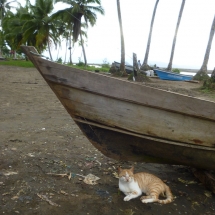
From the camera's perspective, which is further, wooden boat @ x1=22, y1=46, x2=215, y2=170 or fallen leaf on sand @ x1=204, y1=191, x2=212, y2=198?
fallen leaf on sand @ x1=204, y1=191, x2=212, y2=198

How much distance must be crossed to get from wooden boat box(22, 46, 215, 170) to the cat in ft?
1.08

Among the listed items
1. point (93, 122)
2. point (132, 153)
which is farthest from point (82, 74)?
point (132, 153)

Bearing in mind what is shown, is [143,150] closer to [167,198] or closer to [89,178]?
[167,198]

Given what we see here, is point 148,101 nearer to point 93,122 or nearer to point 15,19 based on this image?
point 93,122

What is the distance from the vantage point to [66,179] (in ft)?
10.6

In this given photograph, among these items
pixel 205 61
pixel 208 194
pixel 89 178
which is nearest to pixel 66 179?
pixel 89 178

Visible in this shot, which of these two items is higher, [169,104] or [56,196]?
[169,104]

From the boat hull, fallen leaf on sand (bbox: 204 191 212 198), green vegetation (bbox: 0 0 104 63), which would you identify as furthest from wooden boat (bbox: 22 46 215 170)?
green vegetation (bbox: 0 0 104 63)

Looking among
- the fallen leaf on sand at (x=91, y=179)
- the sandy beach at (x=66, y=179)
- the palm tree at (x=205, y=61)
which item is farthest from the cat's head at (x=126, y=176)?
the palm tree at (x=205, y=61)

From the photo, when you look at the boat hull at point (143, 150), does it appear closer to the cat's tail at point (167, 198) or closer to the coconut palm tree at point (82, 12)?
the cat's tail at point (167, 198)

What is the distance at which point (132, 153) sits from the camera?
3.15 m

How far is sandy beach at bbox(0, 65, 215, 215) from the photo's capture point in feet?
8.73

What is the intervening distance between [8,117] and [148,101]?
4.14 meters

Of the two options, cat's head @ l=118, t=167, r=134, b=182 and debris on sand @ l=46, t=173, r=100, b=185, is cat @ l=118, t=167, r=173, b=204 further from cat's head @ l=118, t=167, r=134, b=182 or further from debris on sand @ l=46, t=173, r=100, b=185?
debris on sand @ l=46, t=173, r=100, b=185
